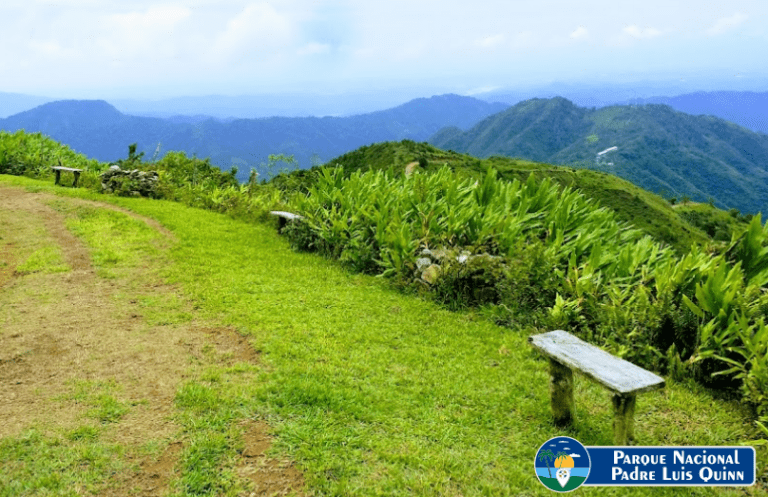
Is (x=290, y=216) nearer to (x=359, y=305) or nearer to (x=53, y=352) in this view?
(x=359, y=305)

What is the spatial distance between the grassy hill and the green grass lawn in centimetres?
6756

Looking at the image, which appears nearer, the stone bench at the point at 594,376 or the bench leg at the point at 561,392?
the stone bench at the point at 594,376

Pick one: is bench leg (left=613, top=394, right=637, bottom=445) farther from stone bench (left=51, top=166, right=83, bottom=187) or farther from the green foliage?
the green foliage

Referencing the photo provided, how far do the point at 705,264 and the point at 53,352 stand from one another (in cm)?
736

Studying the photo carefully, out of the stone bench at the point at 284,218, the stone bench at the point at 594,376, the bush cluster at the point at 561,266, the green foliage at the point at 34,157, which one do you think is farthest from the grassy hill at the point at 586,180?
the stone bench at the point at 594,376

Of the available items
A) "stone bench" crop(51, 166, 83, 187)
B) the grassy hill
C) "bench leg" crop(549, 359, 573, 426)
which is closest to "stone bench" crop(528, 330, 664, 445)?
"bench leg" crop(549, 359, 573, 426)

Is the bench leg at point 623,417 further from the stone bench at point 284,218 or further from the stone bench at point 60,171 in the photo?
the stone bench at point 60,171

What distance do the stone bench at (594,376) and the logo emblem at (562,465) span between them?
31 centimetres

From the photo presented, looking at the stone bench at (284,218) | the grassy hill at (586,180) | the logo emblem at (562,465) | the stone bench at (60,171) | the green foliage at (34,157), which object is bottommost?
the grassy hill at (586,180)

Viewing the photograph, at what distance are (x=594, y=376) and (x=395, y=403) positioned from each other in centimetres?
176

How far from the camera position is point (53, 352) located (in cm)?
536

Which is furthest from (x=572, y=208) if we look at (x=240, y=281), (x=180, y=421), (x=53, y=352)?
(x=53, y=352)

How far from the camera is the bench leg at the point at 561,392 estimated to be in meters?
4.24

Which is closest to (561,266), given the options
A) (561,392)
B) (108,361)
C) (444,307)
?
(444,307)
